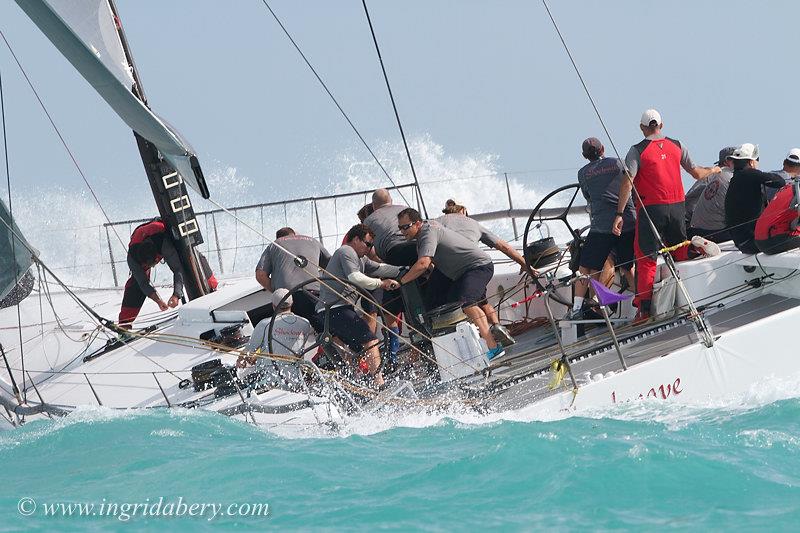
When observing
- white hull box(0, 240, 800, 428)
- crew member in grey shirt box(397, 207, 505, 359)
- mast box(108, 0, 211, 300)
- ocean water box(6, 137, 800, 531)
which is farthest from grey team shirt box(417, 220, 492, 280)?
mast box(108, 0, 211, 300)

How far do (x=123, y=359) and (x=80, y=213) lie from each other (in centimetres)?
1795

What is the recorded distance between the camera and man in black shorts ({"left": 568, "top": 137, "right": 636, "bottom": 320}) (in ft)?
24.9

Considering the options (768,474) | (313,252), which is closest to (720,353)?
(768,474)

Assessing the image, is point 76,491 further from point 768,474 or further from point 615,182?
point 615,182

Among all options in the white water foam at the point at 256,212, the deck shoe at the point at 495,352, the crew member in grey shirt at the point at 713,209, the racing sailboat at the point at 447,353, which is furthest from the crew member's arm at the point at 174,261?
the crew member in grey shirt at the point at 713,209

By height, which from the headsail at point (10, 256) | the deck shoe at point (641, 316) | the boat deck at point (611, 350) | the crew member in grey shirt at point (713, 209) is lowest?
the boat deck at point (611, 350)

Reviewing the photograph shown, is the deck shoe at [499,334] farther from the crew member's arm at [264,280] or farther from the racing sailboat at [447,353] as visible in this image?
the crew member's arm at [264,280]

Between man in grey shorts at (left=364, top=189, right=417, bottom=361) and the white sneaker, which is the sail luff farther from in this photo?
the white sneaker

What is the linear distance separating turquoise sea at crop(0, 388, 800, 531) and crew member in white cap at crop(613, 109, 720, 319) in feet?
4.51

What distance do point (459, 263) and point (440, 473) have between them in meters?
2.29

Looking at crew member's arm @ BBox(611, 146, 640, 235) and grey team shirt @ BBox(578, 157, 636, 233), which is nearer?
crew member's arm @ BBox(611, 146, 640, 235)

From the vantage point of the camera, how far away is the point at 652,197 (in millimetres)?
7398

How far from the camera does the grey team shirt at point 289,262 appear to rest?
7820 mm

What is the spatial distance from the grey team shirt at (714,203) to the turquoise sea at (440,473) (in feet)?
7.38
